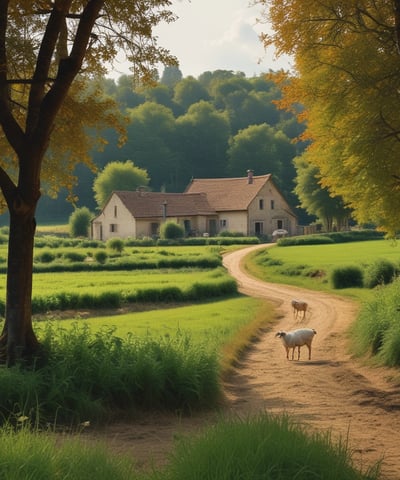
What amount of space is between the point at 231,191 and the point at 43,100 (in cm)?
7285

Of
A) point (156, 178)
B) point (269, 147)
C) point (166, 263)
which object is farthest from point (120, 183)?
point (166, 263)

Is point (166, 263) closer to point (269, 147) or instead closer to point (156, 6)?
point (156, 6)

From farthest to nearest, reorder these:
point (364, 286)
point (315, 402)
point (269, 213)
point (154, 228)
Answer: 1. point (269, 213)
2. point (154, 228)
3. point (364, 286)
4. point (315, 402)

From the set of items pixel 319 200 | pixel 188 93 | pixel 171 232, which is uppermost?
pixel 188 93

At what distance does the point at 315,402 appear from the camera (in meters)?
11.0

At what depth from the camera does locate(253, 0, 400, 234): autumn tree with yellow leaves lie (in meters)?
15.0

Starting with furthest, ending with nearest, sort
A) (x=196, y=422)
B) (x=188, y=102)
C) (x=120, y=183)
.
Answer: (x=188, y=102)
(x=120, y=183)
(x=196, y=422)

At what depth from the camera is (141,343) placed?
12.1 m

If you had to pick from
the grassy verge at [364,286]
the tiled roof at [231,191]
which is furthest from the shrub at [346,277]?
the tiled roof at [231,191]

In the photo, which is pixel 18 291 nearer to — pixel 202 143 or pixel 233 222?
pixel 233 222

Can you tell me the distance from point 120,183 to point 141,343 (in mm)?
88047

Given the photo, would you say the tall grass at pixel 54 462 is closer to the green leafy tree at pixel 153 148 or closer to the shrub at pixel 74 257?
the shrub at pixel 74 257

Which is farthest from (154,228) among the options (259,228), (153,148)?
(153,148)

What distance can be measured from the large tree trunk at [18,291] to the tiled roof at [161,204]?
6368cm
